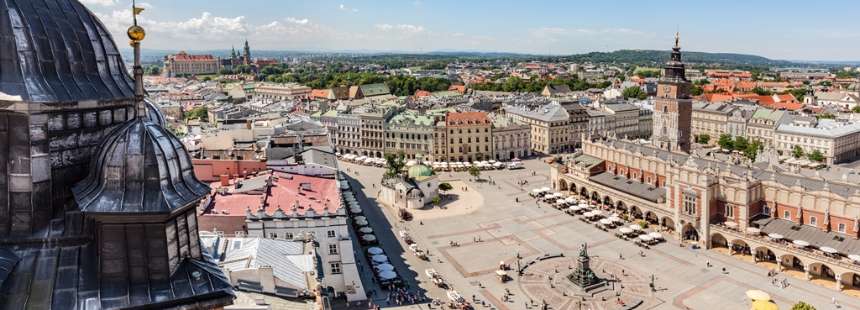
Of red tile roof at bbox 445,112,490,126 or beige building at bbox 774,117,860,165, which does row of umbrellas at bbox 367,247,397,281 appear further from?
beige building at bbox 774,117,860,165

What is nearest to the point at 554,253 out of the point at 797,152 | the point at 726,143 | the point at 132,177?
the point at 132,177

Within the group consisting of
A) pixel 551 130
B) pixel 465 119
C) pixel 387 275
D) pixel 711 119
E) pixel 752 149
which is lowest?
pixel 387 275

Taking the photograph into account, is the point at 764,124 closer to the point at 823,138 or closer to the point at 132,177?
the point at 823,138

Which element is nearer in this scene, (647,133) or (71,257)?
(71,257)

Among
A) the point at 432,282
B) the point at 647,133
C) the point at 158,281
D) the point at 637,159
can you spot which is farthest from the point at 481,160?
the point at 158,281

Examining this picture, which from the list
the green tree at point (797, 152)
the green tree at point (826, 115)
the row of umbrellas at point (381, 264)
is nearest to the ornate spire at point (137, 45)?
the row of umbrellas at point (381, 264)

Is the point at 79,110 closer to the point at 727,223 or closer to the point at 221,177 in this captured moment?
the point at 221,177
